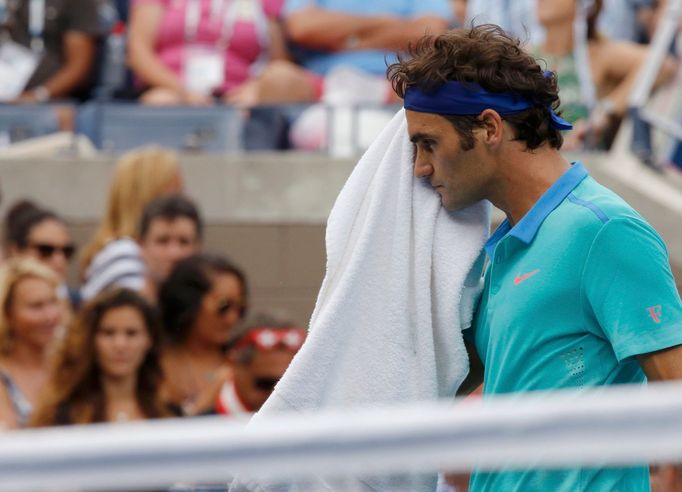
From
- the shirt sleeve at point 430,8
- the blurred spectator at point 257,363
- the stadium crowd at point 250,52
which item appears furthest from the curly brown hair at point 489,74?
the shirt sleeve at point 430,8

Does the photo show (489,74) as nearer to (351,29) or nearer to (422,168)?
(422,168)

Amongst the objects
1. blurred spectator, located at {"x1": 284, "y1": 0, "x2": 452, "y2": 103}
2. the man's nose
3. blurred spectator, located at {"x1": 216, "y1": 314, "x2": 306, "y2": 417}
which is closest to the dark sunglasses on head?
blurred spectator, located at {"x1": 216, "y1": 314, "x2": 306, "y2": 417}

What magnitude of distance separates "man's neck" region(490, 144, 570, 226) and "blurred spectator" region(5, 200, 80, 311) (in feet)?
12.2

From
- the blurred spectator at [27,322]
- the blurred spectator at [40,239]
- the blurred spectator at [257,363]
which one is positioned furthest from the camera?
the blurred spectator at [40,239]

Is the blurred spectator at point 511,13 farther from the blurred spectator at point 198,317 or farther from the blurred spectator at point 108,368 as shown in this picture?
the blurred spectator at point 108,368

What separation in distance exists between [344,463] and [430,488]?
1479mm

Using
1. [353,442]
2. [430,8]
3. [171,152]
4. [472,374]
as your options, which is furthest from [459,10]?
[353,442]

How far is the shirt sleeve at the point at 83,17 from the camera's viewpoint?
324 inches

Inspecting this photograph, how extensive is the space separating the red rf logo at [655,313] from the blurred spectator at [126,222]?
11.6 feet

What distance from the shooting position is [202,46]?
8094 mm

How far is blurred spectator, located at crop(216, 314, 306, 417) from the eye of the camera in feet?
17.8

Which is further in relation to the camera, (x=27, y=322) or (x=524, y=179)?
(x=27, y=322)

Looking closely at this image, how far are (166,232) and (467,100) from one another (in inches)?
139

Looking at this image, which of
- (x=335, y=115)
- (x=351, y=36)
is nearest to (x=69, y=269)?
(x=335, y=115)
